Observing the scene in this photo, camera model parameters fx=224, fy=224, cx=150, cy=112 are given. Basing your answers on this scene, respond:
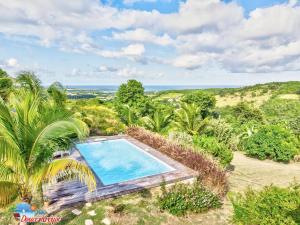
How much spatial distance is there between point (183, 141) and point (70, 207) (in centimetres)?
749

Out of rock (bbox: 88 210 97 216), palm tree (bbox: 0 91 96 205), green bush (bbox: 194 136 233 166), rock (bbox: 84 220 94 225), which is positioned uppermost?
palm tree (bbox: 0 91 96 205)

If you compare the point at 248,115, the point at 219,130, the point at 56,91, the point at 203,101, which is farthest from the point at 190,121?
the point at 248,115

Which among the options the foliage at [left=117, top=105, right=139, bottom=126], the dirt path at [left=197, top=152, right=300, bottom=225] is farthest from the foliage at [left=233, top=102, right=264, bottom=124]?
the dirt path at [left=197, top=152, right=300, bottom=225]

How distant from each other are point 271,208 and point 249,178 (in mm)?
6817

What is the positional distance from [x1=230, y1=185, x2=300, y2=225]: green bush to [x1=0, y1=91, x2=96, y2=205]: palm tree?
3337 mm

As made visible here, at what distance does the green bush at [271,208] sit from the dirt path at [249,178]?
7.55ft

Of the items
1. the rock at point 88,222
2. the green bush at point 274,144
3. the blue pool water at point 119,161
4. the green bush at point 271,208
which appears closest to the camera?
the green bush at point 271,208

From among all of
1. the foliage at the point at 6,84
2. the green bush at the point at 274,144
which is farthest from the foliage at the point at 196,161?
the foliage at the point at 6,84

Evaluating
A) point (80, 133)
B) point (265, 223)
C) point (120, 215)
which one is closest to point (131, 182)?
point (120, 215)

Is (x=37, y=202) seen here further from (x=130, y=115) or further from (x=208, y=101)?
(x=208, y=101)

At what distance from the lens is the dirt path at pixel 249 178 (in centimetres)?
699

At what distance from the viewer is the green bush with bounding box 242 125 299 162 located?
46.7ft

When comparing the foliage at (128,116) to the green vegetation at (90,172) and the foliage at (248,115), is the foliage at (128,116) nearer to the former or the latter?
the green vegetation at (90,172)

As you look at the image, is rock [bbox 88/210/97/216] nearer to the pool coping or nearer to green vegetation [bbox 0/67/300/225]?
green vegetation [bbox 0/67/300/225]
